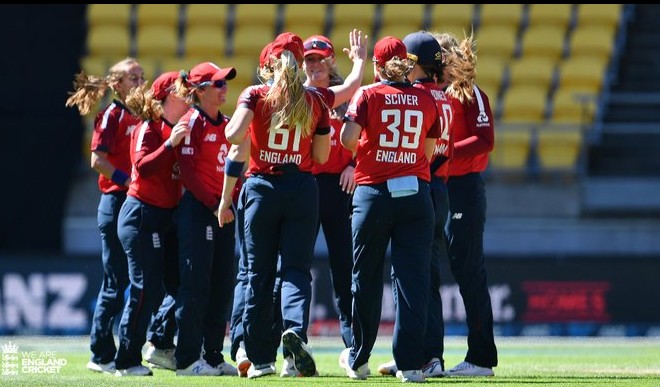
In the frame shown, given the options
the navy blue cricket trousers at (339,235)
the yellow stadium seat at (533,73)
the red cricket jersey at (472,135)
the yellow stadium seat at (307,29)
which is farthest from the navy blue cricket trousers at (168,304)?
the yellow stadium seat at (533,73)

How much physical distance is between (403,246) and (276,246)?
0.86 meters

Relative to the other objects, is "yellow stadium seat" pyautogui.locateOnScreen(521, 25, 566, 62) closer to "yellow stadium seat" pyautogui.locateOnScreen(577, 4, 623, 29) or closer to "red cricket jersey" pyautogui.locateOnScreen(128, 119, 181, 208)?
"yellow stadium seat" pyautogui.locateOnScreen(577, 4, 623, 29)

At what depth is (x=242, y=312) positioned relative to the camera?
9.32 metres

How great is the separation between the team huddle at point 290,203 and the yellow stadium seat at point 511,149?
281 inches

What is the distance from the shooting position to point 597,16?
19984mm

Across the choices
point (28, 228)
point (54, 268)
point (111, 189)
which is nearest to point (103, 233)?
point (111, 189)

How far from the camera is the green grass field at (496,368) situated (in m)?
8.62

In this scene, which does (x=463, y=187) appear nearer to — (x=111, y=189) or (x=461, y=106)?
(x=461, y=106)

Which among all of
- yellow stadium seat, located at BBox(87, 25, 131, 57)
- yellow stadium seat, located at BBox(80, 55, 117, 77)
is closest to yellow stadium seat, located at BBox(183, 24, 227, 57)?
yellow stadium seat, located at BBox(87, 25, 131, 57)

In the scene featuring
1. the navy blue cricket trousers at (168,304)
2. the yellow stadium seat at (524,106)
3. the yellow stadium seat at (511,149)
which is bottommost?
the navy blue cricket trousers at (168,304)

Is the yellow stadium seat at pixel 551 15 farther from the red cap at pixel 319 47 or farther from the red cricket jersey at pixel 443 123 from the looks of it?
the red cap at pixel 319 47

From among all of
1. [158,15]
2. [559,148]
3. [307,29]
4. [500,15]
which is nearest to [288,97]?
[559,148]

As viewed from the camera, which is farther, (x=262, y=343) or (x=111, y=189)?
(x=111, y=189)

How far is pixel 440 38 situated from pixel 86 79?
2.79m
